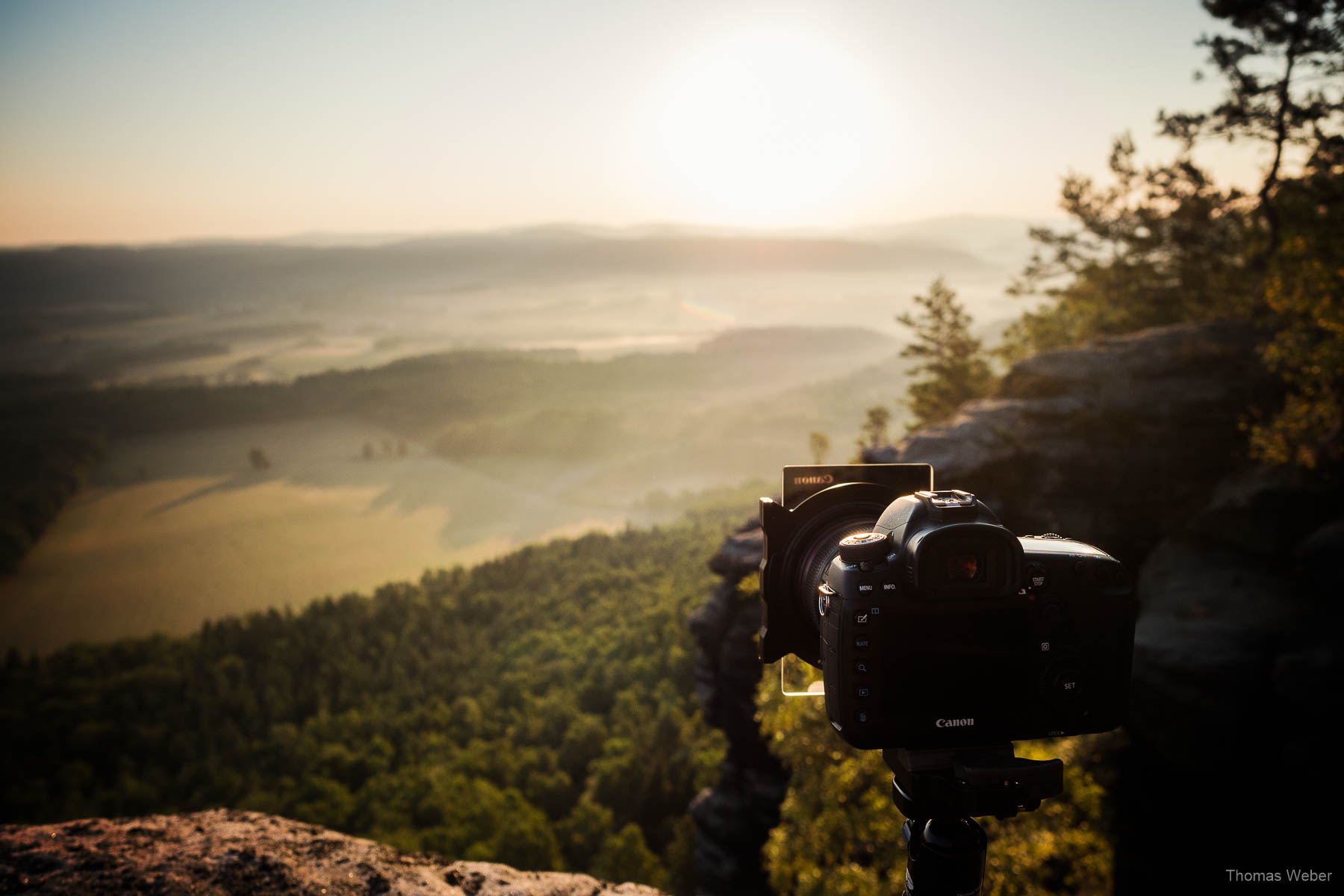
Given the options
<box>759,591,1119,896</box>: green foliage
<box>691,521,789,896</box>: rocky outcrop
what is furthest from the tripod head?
<box>691,521,789,896</box>: rocky outcrop

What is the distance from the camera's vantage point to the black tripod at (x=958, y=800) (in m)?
2.57

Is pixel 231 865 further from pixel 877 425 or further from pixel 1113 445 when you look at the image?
pixel 877 425

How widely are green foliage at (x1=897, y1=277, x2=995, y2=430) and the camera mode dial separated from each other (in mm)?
30441

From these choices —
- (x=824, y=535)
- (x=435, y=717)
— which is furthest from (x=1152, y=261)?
(x=435, y=717)

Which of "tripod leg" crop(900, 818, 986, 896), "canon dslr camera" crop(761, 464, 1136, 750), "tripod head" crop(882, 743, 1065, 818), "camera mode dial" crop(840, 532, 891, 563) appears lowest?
"tripod leg" crop(900, 818, 986, 896)

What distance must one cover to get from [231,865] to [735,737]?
23795mm

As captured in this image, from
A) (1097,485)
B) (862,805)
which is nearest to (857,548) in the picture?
(862,805)

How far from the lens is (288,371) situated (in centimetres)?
18975

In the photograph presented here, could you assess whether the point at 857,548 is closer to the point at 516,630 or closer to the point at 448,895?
the point at 448,895

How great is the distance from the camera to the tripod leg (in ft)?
8.42

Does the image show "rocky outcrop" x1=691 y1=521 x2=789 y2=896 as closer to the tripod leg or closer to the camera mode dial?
the tripod leg

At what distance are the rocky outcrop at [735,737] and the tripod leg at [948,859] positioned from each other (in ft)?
53.9

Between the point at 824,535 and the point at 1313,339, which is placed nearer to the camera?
the point at 824,535

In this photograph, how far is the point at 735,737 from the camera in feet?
80.5
